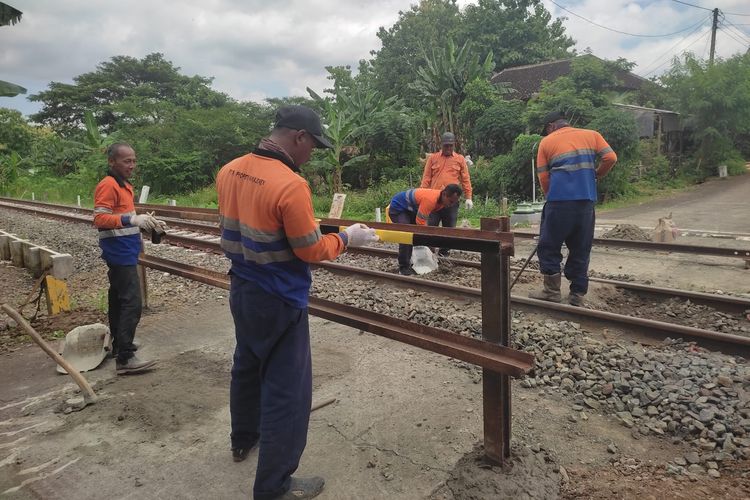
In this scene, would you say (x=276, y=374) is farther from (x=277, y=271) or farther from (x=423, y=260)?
(x=423, y=260)

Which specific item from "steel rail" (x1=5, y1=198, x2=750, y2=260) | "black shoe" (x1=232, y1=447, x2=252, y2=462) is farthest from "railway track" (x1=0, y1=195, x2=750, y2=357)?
"black shoe" (x1=232, y1=447, x2=252, y2=462)

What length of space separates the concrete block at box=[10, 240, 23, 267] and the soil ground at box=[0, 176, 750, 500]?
5023 mm

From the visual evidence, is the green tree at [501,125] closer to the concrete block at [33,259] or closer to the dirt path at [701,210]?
the dirt path at [701,210]

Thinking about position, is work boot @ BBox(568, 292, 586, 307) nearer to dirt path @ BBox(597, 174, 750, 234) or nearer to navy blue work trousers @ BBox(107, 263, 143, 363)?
navy blue work trousers @ BBox(107, 263, 143, 363)

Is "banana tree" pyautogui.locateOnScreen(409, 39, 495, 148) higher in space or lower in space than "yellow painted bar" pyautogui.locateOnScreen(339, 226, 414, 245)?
higher

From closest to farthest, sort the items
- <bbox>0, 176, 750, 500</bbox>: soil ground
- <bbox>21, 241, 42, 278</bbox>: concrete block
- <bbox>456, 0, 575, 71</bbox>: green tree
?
<bbox>0, 176, 750, 500</bbox>: soil ground → <bbox>21, 241, 42, 278</bbox>: concrete block → <bbox>456, 0, 575, 71</bbox>: green tree

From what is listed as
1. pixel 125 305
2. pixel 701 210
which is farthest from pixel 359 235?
pixel 701 210

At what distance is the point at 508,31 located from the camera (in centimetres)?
3098

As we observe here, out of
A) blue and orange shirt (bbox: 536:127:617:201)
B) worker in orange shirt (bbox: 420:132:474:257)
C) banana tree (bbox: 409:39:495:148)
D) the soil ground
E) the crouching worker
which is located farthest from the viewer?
banana tree (bbox: 409:39:495:148)

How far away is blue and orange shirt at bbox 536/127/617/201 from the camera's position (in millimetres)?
5055

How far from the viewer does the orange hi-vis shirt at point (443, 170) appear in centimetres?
774

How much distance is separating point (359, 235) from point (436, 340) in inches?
25.2

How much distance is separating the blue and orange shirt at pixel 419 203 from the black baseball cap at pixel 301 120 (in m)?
4.05

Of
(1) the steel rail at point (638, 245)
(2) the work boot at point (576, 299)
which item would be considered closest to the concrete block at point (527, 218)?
(1) the steel rail at point (638, 245)
